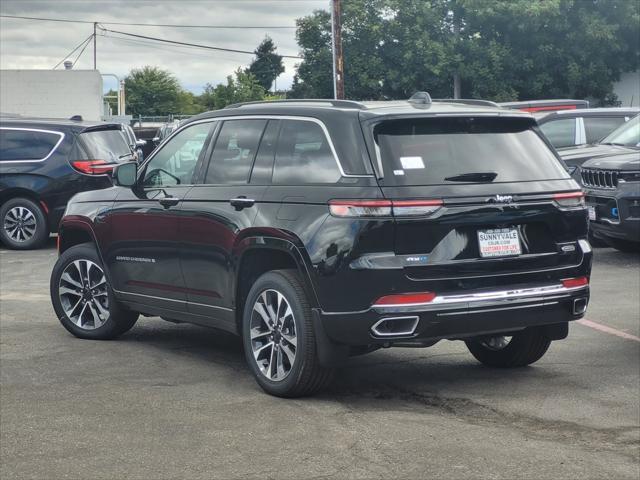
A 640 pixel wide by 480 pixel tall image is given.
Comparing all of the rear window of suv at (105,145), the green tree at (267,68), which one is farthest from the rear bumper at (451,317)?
the green tree at (267,68)

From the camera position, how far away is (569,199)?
23.2ft

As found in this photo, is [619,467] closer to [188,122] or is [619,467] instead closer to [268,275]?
[268,275]

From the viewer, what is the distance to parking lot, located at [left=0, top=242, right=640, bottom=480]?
560cm

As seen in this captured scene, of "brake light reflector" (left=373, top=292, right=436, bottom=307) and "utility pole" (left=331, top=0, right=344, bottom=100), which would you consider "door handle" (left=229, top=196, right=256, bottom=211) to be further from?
"utility pole" (left=331, top=0, right=344, bottom=100)

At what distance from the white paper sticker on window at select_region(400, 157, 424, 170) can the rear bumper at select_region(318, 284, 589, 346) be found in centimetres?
76

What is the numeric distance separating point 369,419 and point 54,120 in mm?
11536

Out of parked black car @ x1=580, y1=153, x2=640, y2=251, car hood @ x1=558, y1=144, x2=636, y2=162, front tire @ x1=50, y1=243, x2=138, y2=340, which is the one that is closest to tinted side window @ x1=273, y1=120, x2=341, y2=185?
front tire @ x1=50, y1=243, x2=138, y2=340

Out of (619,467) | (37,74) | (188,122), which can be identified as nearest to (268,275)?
(188,122)

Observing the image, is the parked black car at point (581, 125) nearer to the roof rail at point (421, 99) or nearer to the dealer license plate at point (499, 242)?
the roof rail at point (421, 99)

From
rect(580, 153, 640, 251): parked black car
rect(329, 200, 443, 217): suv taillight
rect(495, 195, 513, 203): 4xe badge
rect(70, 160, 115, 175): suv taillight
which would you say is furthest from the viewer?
rect(70, 160, 115, 175): suv taillight

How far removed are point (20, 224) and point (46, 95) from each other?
109 ft

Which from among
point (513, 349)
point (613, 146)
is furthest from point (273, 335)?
point (613, 146)

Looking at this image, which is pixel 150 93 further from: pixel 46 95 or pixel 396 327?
pixel 396 327

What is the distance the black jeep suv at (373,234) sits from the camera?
6.48m
